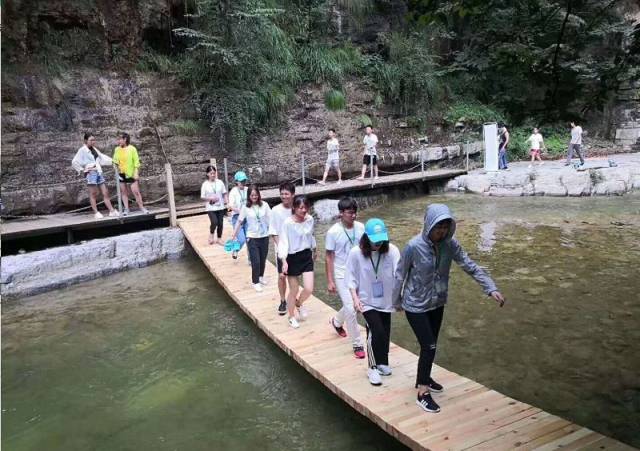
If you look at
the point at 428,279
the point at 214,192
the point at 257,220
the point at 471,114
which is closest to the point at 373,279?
the point at 428,279

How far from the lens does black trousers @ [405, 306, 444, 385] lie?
3.88 meters

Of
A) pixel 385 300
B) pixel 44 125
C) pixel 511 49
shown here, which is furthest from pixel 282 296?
pixel 44 125

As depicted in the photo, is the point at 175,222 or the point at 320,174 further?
the point at 320,174

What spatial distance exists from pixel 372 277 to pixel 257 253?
3.12 m

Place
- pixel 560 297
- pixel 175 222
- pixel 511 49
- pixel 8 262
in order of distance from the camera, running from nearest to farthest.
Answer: pixel 511 49 < pixel 560 297 < pixel 8 262 < pixel 175 222

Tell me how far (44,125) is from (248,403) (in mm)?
9162

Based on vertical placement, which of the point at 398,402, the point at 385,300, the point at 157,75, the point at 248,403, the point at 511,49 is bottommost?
the point at 248,403

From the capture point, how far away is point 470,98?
851 inches

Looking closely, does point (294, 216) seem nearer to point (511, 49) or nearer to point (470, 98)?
point (511, 49)

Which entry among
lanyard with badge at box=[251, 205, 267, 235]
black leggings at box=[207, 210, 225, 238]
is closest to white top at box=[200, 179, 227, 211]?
black leggings at box=[207, 210, 225, 238]

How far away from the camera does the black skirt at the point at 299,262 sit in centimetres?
556

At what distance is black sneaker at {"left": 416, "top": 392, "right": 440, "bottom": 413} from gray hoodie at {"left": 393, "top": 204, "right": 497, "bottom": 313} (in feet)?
2.39

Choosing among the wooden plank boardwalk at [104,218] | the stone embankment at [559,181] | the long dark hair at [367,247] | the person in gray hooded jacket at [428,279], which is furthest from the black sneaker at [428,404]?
the stone embankment at [559,181]

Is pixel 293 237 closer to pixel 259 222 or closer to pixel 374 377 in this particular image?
pixel 259 222
